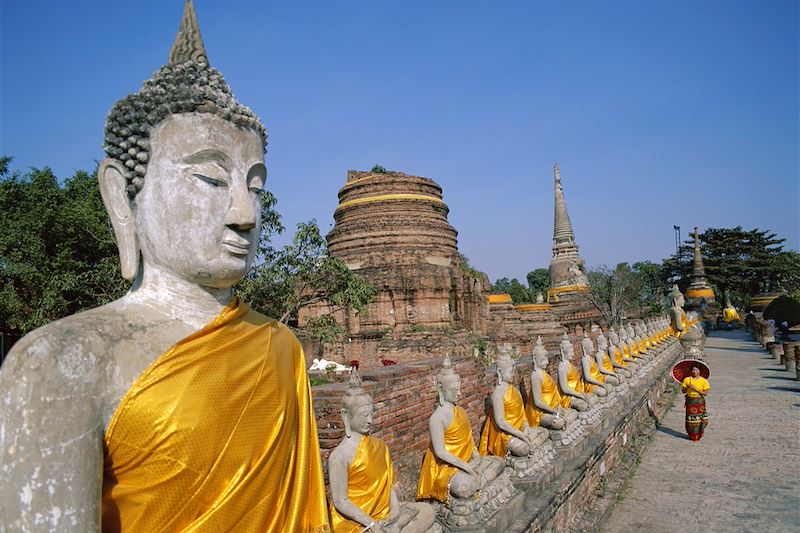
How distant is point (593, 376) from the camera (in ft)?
32.4

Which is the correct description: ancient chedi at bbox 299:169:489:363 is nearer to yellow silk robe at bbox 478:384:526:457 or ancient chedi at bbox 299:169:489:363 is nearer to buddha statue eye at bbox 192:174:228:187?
yellow silk robe at bbox 478:384:526:457

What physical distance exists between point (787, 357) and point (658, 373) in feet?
24.4

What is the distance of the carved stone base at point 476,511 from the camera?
14.6 ft

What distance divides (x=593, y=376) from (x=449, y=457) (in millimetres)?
5941

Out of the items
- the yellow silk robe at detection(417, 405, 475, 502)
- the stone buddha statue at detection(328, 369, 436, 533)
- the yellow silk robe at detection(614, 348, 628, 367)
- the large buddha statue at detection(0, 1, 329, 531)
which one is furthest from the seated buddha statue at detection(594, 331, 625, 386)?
the large buddha statue at detection(0, 1, 329, 531)

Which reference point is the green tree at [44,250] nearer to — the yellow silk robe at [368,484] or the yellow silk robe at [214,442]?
the yellow silk robe at [368,484]

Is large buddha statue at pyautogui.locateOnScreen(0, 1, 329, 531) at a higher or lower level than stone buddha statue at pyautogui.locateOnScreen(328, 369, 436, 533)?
higher

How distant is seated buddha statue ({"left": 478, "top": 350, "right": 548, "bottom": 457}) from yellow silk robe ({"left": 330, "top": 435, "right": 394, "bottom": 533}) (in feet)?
8.52

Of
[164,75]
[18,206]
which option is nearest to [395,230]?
[18,206]

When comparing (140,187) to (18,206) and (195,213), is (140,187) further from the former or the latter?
(18,206)

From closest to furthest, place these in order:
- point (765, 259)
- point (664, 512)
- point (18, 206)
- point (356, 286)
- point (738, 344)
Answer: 1. point (664, 512)
2. point (356, 286)
3. point (18, 206)
4. point (738, 344)
5. point (765, 259)

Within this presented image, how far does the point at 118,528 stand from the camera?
5.56ft

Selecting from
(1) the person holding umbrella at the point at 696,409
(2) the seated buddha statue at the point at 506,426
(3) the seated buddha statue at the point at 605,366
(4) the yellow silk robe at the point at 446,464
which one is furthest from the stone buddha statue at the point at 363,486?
(1) the person holding umbrella at the point at 696,409

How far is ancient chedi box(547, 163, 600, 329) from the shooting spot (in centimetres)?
3772
